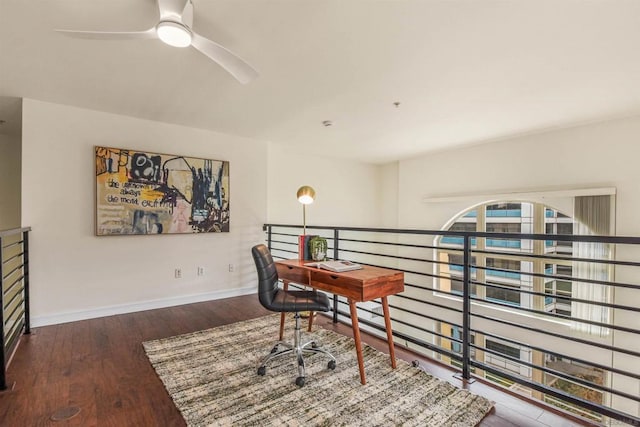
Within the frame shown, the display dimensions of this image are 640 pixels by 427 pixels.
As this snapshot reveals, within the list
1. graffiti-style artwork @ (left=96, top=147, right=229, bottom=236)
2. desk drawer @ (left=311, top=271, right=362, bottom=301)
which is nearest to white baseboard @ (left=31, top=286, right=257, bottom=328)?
graffiti-style artwork @ (left=96, top=147, right=229, bottom=236)

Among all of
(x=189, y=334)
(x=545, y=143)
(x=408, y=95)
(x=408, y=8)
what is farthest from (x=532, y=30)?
(x=189, y=334)

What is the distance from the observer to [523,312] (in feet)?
15.9

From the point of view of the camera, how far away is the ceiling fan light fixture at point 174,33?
1.67 meters

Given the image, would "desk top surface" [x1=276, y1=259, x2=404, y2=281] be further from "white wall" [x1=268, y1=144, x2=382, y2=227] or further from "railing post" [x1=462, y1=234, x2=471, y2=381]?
"white wall" [x1=268, y1=144, x2=382, y2=227]

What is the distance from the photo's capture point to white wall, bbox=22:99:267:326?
10.5 feet

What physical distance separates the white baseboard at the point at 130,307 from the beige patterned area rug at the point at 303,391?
3.72 feet

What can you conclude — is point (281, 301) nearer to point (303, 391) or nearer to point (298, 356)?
point (298, 356)

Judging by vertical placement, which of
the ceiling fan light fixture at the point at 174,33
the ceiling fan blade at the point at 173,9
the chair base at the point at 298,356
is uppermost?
the ceiling fan blade at the point at 173,9

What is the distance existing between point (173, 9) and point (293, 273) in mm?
1972

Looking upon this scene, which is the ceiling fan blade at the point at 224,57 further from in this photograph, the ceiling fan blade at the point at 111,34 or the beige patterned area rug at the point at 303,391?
the beige patterned area rug at the point at 303,391

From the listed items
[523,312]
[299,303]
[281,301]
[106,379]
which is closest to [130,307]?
[106,379]

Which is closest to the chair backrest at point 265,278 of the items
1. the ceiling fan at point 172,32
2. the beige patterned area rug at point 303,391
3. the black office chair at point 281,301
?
the black office chair at point 281,301

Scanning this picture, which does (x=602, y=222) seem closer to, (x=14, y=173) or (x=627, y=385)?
(x=627, y=385)

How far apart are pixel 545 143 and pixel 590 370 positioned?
3.46m
